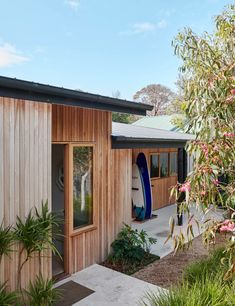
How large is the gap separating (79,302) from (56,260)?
1.87m

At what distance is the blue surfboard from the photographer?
31.6 feet

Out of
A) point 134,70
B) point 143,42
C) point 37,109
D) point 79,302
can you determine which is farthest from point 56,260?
point 134,70

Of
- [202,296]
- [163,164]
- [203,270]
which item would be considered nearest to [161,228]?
[163,164]

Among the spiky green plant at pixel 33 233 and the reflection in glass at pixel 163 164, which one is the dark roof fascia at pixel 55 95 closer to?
the spiky green plant at pixel 33 233

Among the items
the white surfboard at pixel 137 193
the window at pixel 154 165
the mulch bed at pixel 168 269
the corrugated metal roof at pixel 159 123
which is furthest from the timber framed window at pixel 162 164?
the corrugated metal roof at pixel 159 123

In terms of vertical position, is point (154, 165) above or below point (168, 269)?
above

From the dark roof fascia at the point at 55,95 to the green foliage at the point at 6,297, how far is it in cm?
258

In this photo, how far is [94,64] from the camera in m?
29.4

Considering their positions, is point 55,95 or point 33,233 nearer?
point 33,233

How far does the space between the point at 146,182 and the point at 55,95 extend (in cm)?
613

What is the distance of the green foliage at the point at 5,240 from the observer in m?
3.70

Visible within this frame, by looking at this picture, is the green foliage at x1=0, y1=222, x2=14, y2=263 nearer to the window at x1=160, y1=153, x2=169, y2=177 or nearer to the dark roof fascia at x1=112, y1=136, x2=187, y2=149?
the dark roof fascia at x1=112, y1=136, x2=187, y2=149

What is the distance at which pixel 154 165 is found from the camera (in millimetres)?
11656

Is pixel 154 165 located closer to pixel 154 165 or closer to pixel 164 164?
pixel 154 165
